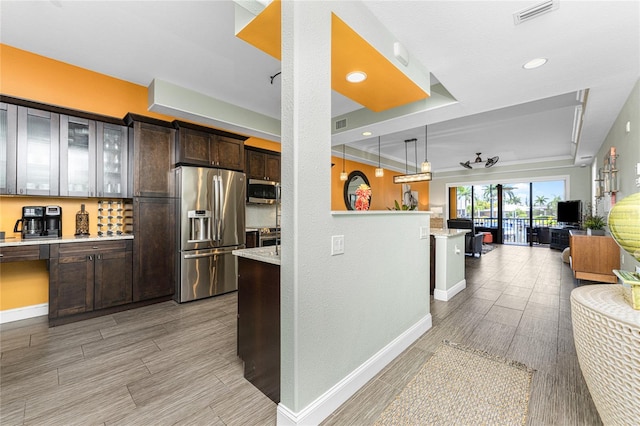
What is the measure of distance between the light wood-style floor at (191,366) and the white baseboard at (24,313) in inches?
6.2

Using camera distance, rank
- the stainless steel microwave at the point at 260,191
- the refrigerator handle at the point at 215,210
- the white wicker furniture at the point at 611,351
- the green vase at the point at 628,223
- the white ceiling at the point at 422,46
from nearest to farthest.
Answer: the white wicker furniture at the point at 611,351, the green vase at the point at 628,223, the white ceiling at the point at 422,46, the refrigerator handle at the point at 215,210, the stainless steel microwave at the point at 260,191

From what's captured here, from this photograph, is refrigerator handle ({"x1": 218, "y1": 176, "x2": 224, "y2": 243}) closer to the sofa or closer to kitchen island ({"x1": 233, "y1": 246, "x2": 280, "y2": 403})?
kitchen island ({"x1": 233, "y1": 246, "x2": 280, "y2": 403})

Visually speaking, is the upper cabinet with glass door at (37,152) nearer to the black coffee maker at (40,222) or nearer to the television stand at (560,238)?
the black coffee maker at (40,222)

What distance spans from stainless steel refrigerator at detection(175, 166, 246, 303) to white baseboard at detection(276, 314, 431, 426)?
2661 millimetres

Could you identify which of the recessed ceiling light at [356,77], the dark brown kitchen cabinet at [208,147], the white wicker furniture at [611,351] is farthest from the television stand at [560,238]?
the dark brown kitchen cabinet at [208,147]

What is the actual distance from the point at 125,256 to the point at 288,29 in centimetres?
334

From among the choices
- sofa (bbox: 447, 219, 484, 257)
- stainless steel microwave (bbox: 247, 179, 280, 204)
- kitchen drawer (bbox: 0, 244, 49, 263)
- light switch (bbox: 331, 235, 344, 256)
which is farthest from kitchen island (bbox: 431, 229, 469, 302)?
kitchen drawer (bbox: 0, 244, 49, 263)

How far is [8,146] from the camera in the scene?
272 centimetres

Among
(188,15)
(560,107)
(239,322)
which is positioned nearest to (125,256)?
(239,322)

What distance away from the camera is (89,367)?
2117 millimetres

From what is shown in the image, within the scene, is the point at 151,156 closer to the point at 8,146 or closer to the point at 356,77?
the point at 8,146

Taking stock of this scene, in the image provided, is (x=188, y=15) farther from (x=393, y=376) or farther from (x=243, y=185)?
(x=393, y=376)

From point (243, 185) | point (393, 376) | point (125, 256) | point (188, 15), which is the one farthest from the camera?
point (243, 185)

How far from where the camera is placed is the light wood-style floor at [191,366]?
163cm
